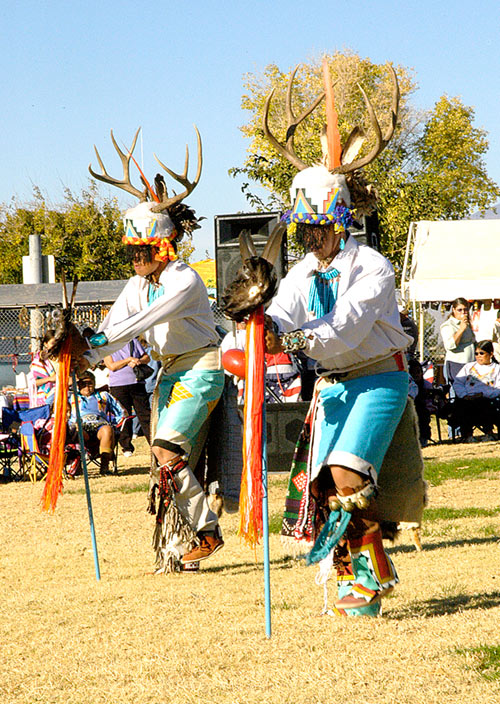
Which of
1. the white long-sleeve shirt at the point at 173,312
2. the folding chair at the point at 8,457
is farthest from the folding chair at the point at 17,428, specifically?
the white long-sleeve shirt at the point at 173,312

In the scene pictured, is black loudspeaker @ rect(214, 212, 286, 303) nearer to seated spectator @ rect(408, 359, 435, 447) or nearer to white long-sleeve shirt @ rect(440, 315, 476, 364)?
seated spectator @ rect(408, 359, 435, 447)

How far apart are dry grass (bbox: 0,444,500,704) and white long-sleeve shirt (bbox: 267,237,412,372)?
1.22 meters

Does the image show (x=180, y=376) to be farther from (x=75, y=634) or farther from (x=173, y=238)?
(x=75, y=634)

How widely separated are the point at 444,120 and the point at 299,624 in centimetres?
2953

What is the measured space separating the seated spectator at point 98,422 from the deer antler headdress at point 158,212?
19.3 ft

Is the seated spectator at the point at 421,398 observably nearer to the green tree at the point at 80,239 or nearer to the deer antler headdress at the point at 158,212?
the deer antler headdress at the point at 158,212

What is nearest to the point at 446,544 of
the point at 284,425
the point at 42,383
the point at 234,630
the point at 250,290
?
the point at 234,630

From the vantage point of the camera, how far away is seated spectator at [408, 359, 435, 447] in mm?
13344

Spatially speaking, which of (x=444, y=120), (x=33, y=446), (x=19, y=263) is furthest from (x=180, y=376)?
(x=19, y=263)

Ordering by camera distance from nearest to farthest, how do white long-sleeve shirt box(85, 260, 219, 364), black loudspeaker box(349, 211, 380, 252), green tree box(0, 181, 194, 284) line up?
white long-sleeve shirt box(85, 260, 219, 364) → black loudspeaker box(349, 211, 380, 252) → green tree box(0, 181, 194, 284)

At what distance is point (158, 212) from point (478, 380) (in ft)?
29.2

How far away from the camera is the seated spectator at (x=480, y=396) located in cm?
1381

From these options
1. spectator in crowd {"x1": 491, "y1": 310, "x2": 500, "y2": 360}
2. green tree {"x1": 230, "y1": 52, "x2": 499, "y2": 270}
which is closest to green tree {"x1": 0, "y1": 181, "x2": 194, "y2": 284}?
green tree {"x1": 230, "y1": 52, "x2": 499, "y2": 270}

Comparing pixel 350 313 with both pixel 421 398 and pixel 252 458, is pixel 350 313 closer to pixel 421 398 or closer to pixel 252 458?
pixel 252 458
